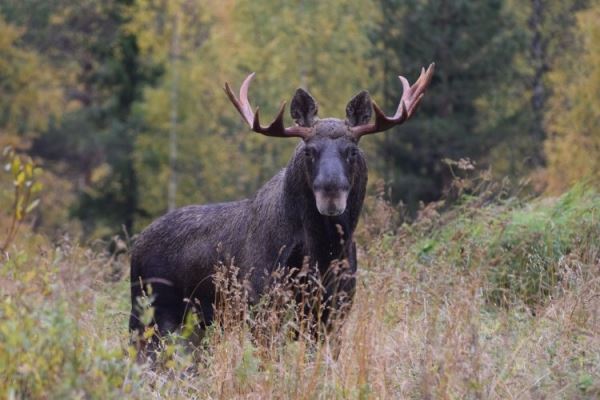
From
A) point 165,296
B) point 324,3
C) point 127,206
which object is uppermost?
point 324,3

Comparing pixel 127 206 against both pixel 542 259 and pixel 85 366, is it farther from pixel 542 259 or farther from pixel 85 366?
pixel 85 366

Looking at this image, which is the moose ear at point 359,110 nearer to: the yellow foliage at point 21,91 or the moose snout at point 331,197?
the moose snout at point 331,197

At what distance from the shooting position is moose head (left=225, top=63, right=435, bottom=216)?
23.2 ft

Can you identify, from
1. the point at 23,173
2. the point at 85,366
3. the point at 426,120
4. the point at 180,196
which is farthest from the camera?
the point at 180,196

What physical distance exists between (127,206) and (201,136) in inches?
111

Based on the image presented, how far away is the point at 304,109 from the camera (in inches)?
305

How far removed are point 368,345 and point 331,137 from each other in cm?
189

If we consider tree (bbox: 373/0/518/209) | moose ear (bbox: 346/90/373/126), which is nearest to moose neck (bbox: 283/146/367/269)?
moose ear (bbox: 346/90/373/126)

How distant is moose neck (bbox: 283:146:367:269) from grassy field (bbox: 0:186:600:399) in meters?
0.35

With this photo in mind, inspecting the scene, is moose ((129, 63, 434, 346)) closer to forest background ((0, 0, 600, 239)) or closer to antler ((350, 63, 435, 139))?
antler ((350, 63, 435, 139))

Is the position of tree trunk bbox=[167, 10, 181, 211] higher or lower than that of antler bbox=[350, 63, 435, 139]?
lower

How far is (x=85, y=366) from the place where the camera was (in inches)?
197

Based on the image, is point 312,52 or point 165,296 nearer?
point 165,296

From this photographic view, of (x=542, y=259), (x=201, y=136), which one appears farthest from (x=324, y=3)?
(x=542, y=259)
